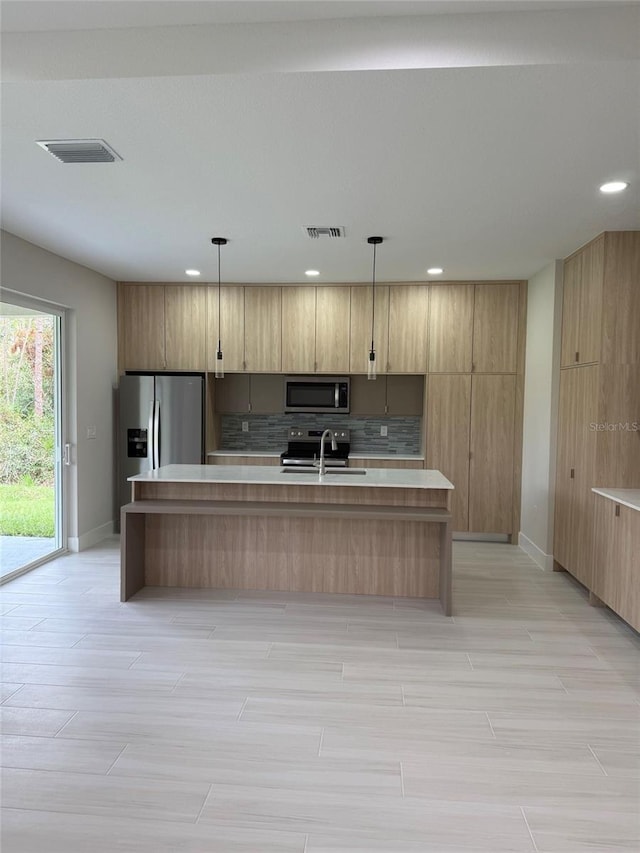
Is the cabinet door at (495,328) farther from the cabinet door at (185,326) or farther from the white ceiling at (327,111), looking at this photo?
the cabinet door at (185,326)

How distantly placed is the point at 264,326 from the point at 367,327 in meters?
1.13

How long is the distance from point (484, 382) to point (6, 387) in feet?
14.5

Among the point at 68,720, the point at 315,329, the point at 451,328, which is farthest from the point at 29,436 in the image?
the point at 451,328

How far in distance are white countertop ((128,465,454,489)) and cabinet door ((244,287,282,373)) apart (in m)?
1.85

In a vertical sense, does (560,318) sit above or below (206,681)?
above

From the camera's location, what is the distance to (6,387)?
423 centimetres

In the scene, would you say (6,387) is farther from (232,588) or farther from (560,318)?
(560,318)

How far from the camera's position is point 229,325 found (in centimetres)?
586

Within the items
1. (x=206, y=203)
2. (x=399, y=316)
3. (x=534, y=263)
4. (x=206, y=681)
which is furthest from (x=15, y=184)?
(x=534, y=263)

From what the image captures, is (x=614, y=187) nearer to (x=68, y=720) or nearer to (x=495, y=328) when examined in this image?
(x=495, y=328)

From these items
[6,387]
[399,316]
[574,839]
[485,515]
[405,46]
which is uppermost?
[405,46]

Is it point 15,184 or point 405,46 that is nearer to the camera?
point 405,46

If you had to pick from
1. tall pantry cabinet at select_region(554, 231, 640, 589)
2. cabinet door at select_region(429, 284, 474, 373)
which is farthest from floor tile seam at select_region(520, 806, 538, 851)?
cabinet door at select_region(429, 284, 474, 373)

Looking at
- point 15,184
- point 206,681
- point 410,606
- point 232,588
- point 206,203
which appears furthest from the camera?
point 232,588
